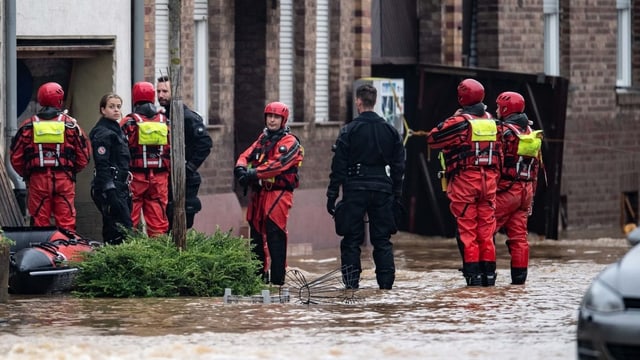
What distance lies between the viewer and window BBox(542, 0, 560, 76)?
97.9ft

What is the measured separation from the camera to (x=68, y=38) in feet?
66.8

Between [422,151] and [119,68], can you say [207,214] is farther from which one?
[422,151]

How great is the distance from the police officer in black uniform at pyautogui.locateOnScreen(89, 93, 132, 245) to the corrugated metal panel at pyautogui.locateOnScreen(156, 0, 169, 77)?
4.85 metres

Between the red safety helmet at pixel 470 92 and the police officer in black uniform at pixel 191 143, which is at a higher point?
the red safety helmet at pixel 470 92

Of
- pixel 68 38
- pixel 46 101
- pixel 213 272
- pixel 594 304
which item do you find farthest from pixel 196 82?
pixel 594 304

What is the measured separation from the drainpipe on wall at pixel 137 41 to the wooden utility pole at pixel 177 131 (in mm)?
4637

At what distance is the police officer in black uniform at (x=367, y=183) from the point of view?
17.3m

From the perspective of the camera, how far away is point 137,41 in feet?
69.6

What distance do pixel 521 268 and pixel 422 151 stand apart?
9.06 metres

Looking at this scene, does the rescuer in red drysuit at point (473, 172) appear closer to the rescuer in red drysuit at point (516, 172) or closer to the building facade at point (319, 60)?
the rescuer in red drysuit at point (516, 172)

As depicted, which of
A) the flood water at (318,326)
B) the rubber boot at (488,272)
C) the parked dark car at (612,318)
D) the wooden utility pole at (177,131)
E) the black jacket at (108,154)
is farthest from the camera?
the rubber boot at (488,272)

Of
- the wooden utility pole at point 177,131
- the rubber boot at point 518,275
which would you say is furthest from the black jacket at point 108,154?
the rubber boot at point 518,275

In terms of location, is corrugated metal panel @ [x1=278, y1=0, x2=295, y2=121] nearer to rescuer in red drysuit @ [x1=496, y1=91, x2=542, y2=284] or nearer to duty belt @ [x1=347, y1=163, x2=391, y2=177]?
rescuer in red drysuit @ [x1=496, y1=91, x2=542, y2=284]

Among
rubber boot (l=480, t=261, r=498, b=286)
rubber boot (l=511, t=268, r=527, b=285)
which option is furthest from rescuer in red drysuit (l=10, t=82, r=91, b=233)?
rubber boot (l=511, t=268, r=527, b=285)
